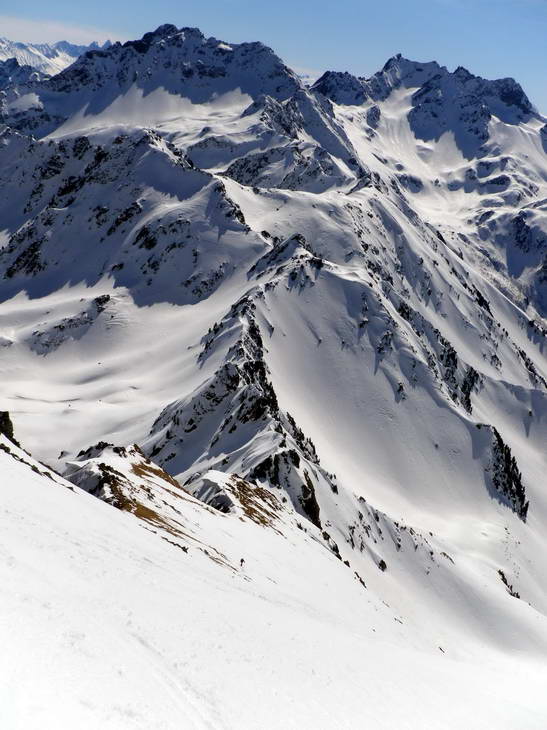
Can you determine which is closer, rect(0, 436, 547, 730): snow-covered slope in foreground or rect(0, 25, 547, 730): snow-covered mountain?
rect(0, 436, 547, 730): snow-covered slope in foreground

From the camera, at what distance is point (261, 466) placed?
2771 inches

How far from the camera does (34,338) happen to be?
144875mm

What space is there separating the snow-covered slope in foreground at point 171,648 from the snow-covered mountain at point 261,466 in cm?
15

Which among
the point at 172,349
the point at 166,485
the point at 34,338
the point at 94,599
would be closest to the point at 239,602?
the point at 94,599

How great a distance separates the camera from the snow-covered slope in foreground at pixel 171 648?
1491 cm

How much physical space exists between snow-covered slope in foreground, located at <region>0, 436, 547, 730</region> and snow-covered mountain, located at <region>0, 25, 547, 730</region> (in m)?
0.15

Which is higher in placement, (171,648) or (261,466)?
(171,648)

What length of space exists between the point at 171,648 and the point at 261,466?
2006 inches

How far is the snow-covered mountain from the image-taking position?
21.3 m

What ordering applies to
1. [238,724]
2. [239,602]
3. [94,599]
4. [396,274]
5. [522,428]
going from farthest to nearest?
[396,274], [522,428], [239,602], [94,599], [238,724]

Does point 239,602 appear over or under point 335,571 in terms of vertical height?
over

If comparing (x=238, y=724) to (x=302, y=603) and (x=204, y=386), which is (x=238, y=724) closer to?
(x=302, y=603)

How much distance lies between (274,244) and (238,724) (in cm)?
15539

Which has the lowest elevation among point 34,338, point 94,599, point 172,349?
point 34,338
